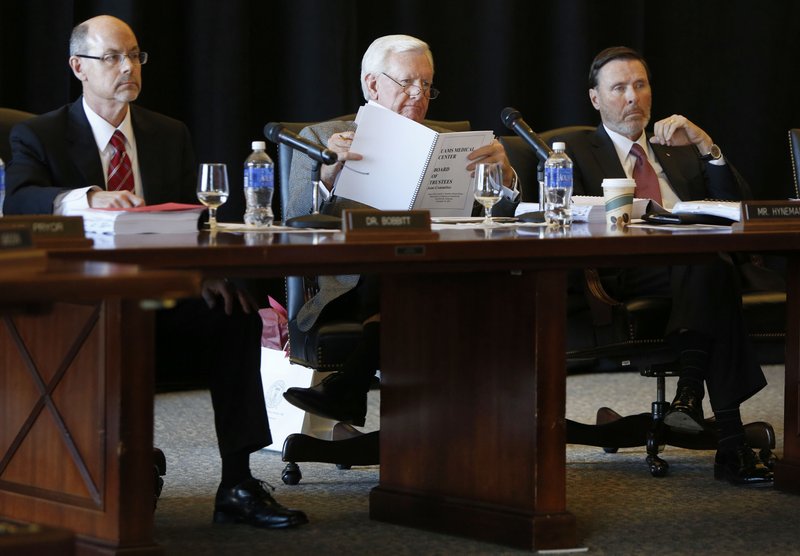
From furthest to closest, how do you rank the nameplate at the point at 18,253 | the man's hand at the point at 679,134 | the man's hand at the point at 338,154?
the man's hand at the point at 679,134 < the man's hand at the point at 338,154 < the nameplate at the point at 18,253

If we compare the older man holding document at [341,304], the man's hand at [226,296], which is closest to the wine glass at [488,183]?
the older man holding document at [341,304]

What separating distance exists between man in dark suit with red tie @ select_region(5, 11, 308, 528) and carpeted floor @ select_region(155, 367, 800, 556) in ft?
0.40

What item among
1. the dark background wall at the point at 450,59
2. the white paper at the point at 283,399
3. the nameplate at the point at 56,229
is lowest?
the white paper at the point at 283,399

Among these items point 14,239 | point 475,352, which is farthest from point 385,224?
point 14,239

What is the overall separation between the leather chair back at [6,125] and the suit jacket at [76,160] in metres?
0.13

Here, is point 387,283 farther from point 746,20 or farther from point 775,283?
point 746,20

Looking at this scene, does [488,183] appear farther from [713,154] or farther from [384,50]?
[713,154]

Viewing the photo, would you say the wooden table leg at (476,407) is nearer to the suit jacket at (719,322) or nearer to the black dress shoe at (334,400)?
the black dress shoe at (334,400)

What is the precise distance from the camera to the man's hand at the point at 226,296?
2729 mm

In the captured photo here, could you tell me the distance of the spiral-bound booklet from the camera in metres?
2.98

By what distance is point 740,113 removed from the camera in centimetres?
565

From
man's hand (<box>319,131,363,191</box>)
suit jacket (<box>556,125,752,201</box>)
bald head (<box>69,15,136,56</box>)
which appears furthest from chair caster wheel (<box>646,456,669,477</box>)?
bald head (<box>69,15,136,56</box>)

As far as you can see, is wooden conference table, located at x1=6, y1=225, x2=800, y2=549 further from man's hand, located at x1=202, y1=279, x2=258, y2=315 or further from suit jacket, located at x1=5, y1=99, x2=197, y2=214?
suit jacket, located at x1=5, y1=99, x2=197, y2=214

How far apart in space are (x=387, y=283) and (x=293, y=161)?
616 mm
